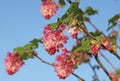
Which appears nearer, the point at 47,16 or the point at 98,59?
the point at 98,59

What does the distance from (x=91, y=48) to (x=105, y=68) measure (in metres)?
0.38

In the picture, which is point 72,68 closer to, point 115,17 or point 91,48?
point 91,48

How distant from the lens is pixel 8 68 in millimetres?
6629

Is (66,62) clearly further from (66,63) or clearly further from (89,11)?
(89,11)

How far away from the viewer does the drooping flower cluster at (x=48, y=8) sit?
21.6 ft

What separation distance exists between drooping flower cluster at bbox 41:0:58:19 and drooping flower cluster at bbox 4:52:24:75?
842 millimetres

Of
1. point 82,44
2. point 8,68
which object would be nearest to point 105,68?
point 82,44

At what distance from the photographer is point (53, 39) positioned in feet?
19.6

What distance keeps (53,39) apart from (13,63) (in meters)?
1.11

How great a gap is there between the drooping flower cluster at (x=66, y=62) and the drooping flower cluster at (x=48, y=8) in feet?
2.57

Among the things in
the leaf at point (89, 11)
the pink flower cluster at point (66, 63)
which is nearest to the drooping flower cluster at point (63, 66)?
the pink flower cluster at point (66, 63)

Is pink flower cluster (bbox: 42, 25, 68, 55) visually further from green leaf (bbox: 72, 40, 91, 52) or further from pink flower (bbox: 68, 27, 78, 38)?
green leaf (bbox: 72, 40, 91, 52)

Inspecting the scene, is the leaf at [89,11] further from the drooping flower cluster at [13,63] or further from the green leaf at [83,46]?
the drooping flower cluster at [13,63]

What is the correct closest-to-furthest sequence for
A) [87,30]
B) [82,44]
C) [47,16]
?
[82,44] < [87,30] < [47,16]
